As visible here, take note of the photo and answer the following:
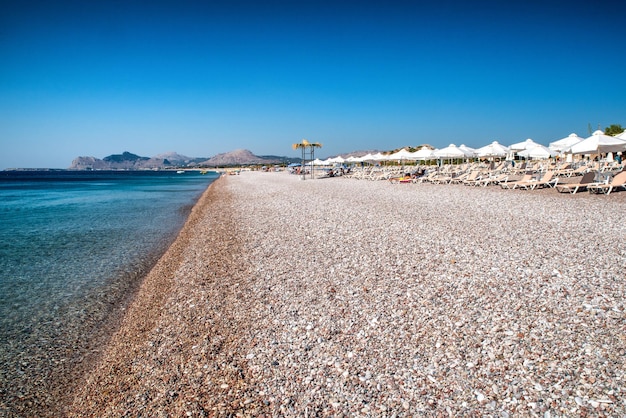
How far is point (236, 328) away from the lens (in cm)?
403

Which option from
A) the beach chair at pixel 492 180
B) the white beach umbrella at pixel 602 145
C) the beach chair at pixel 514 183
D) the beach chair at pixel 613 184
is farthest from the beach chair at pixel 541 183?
the beach chair at pixel 613 184

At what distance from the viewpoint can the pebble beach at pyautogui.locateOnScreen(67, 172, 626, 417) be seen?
271 centimetres

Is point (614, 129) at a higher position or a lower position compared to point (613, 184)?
higher

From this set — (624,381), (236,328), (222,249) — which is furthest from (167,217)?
(624,381)

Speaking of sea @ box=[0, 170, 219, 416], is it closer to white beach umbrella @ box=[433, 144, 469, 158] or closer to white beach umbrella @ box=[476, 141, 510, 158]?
white beach umbrella @ box=[433, 144, 469, 158]

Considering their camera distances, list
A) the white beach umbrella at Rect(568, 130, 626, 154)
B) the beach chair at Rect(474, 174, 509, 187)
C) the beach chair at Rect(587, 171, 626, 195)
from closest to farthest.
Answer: the beach chair at Rect(587, 171, 626, 195) < the white beach umbrella at Rect(568, 130, 626, 154) < the beach chair at Rect(474, 174, 509, 187)

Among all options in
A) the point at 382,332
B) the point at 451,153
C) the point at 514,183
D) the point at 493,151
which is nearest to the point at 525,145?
the point at 493,151

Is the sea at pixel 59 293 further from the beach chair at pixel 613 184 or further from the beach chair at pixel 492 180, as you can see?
the beach chair at pixel 492 180

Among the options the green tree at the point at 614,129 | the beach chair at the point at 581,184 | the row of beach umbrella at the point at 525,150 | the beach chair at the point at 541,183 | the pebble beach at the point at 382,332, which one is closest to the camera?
the pebble beach at the point at 382,332

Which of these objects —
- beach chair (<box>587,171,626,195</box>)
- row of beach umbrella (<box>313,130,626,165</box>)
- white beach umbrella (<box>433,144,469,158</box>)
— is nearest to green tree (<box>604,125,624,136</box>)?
row of beach umbrella (<box>313,130,626,165</box>)

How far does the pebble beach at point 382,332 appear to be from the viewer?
2.71 meters

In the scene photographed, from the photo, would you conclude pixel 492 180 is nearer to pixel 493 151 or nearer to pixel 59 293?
pixel 493 151

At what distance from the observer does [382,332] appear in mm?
3611

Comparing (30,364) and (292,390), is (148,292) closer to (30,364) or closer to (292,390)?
(30,364)
